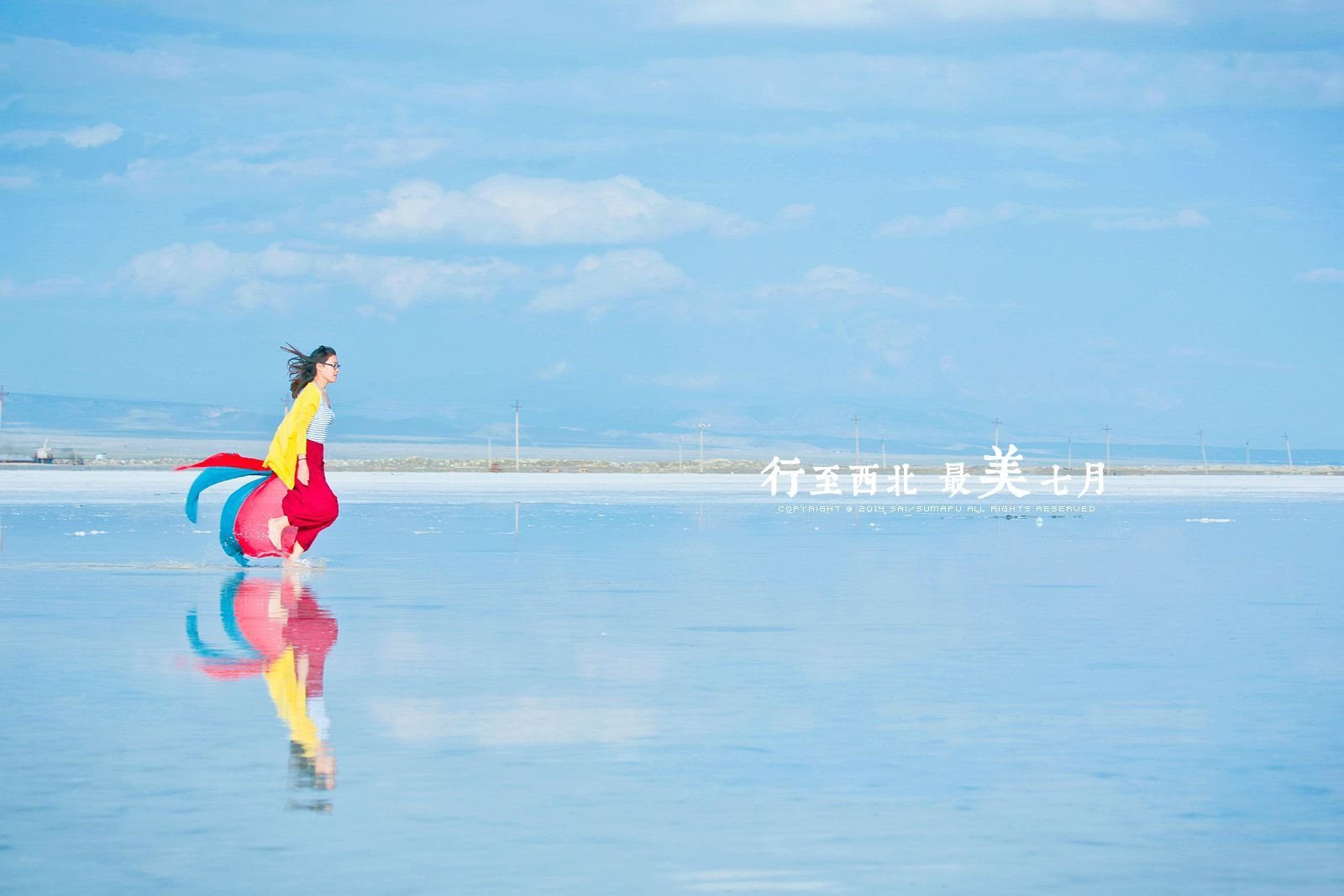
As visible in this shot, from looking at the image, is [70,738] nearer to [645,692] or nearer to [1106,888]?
[645,692]

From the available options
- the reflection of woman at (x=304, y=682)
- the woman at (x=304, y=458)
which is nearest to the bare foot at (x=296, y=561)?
the woman at (x=304, y=458)

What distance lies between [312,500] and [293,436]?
67cm

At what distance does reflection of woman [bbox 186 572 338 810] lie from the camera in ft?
26.8

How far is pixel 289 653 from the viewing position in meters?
11.7

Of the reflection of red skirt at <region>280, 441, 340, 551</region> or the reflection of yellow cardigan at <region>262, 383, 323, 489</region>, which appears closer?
the reflection of yellow cardigan at <region>262, 383, 323, 489</region>

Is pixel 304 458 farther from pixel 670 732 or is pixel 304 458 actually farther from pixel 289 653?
pixel 670 732

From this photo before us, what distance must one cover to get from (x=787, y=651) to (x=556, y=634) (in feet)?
5.77

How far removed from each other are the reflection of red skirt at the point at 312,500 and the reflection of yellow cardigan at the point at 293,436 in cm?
12

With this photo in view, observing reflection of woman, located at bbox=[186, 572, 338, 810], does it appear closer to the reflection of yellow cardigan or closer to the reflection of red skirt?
the reflection of red skirt

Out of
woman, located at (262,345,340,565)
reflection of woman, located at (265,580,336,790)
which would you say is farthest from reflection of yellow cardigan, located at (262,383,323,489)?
reflection of woman, located at (265,580,336,790)

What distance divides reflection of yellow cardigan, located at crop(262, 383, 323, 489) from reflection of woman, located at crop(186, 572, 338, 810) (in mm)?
1170

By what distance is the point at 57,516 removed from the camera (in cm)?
3356

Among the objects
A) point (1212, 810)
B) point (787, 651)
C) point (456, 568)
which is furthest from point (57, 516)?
point (1212, 810)

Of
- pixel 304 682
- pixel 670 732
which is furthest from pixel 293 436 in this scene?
pixel 670 732
